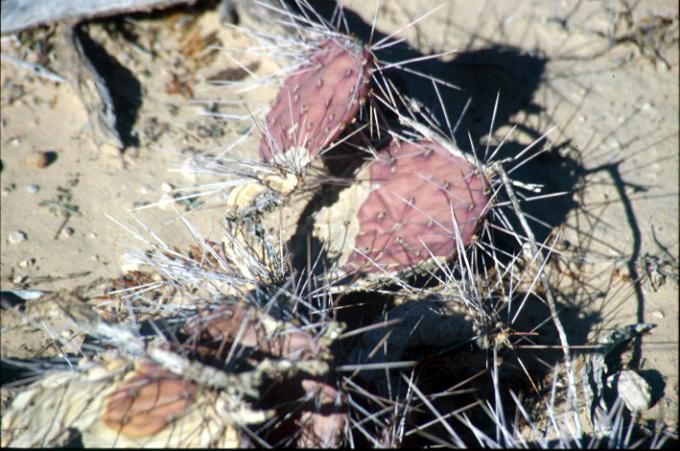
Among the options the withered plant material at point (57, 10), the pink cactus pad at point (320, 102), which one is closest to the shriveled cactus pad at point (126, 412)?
the pink cactus pad at point (320, 102)

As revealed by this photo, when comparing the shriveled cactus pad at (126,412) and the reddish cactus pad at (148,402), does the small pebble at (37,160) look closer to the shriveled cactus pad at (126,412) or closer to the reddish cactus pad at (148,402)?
the shriveled cactus pad at (126,412)

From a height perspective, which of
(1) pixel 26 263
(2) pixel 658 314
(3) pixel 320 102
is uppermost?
(3) pixel 320 102

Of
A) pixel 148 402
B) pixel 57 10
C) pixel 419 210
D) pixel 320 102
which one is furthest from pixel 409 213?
pixel 57 10

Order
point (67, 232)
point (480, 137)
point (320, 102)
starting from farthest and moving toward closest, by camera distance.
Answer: point (480, 137) → point (67, 232) → point (320, 102)

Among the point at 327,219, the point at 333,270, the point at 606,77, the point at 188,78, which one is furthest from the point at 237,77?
the point at 606,77

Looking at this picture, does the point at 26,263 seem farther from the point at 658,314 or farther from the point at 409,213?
the point at 658,314

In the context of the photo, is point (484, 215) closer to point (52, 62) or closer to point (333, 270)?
point (333, 270)

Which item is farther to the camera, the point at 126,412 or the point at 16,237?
the point at 16,237
